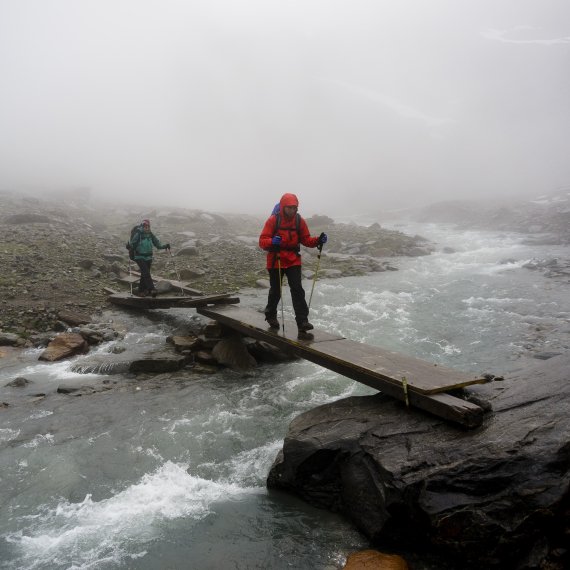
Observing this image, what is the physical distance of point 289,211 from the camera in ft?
31.3

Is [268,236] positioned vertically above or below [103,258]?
above

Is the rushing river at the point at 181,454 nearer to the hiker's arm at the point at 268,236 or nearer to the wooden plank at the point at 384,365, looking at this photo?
the wooden plank at the point at 384,365

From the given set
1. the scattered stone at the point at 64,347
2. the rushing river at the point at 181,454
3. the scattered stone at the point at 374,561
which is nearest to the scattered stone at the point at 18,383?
the rushing river at the point at 181,454

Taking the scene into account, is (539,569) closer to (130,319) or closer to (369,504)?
(369,504)

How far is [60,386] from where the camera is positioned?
1084 centimetres

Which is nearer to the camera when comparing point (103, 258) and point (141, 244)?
point (141, 244)

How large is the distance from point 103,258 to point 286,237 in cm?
1589

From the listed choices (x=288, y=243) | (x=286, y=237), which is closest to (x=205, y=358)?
(x=288, y=243)

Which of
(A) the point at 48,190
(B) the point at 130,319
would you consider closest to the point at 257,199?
(A) the point at 48,190

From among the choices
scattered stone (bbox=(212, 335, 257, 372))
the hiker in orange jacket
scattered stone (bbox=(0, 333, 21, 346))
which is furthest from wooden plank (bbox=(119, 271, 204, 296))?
the hiker in orange jacket

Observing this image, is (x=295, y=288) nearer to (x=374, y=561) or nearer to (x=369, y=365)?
(x=369, y=365)

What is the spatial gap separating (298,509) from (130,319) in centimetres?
1135

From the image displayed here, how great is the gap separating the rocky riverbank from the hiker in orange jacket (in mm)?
8506

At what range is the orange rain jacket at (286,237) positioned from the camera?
9.57 m
